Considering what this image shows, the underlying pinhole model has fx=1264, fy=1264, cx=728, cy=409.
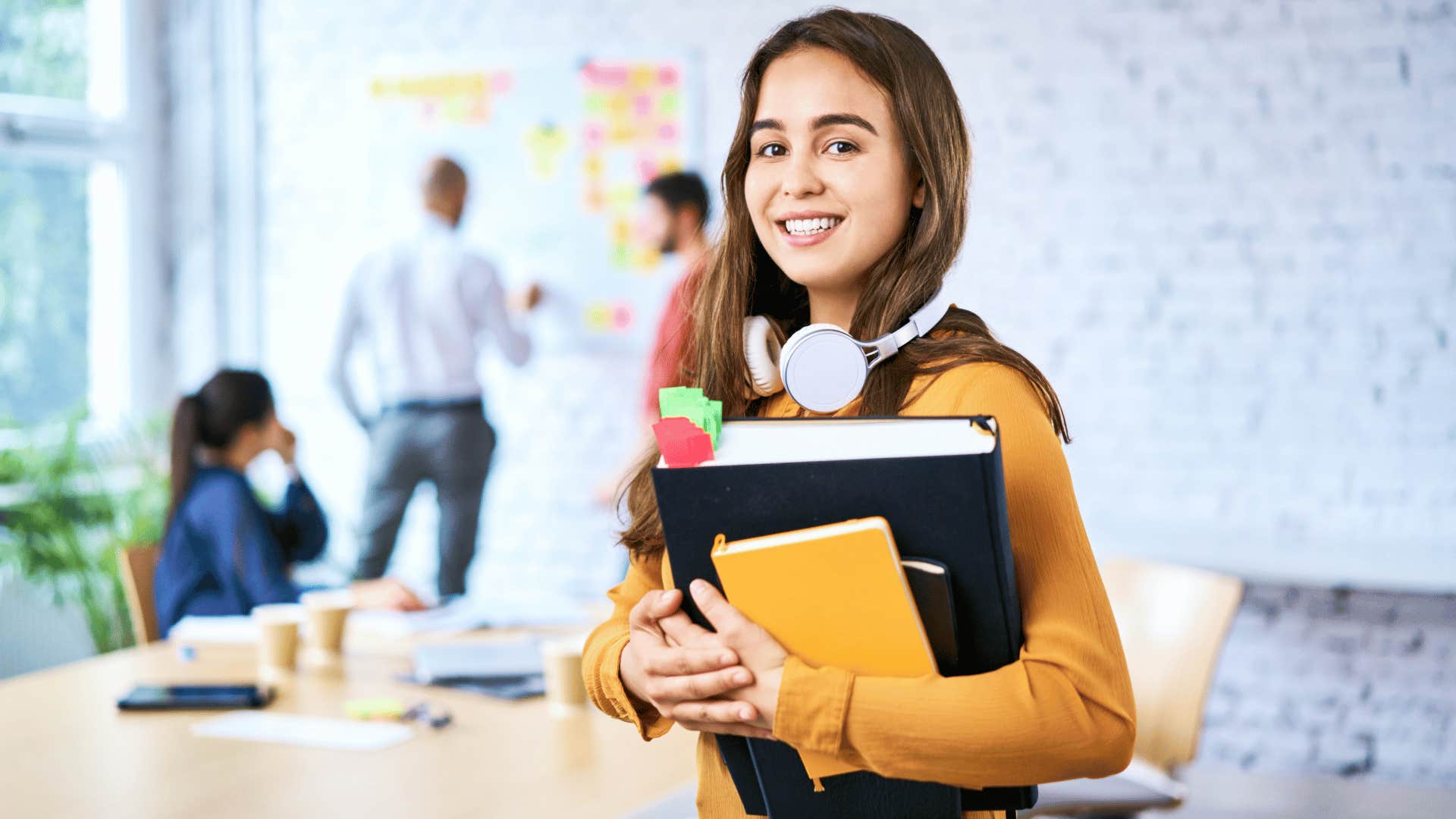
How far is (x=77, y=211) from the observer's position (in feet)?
15.6

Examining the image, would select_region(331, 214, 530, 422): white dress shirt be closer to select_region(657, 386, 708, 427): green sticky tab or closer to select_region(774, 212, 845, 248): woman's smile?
select_region(774, 212, 845, 248): woman's smile

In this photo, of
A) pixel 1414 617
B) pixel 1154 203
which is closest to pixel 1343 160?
pixel 1154 203

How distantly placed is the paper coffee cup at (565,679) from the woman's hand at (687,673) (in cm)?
86

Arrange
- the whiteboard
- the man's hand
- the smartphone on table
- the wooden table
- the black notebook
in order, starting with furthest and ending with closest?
1. the man's hand
2. the whiteboard
3. the smartphone on table
4. the wooden table
5. the black notebook

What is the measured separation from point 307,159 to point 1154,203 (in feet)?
10.1

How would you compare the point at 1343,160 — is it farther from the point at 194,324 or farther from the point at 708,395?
the point at 194,324

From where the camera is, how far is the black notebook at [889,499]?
85 cm

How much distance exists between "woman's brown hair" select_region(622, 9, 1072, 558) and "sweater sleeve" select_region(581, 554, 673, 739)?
0.07 ft

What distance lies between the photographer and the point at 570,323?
14.9 ft

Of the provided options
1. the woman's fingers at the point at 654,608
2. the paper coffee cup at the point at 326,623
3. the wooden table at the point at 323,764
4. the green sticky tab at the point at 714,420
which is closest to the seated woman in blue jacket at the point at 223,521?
the paper coffee cup at the point at 326,623

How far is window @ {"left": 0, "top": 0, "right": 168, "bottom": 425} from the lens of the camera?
14.6ft

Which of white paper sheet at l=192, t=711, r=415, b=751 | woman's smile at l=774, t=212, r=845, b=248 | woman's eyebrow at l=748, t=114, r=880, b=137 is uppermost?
woman's eyebrow at l=748, t=114, r=880, b=137

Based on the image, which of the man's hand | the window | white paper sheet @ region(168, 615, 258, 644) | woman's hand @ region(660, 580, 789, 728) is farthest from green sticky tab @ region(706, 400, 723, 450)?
the window

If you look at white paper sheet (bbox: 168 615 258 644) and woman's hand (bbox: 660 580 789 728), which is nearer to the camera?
woman's hand (bbox: 660 580 789 728)
